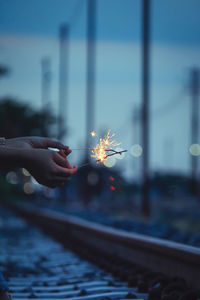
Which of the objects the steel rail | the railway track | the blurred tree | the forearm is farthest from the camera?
the blurred tree

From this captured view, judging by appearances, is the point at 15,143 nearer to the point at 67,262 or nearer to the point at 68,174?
the point at 68,174

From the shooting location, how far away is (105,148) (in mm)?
2512

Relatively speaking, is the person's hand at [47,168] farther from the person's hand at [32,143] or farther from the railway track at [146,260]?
the railway track at [146,260]

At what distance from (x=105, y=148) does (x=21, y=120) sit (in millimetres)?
21901

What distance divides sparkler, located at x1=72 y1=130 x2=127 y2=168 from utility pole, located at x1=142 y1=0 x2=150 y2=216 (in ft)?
38.6

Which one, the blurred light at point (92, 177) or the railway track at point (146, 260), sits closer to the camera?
the railway track at point (146, 260)

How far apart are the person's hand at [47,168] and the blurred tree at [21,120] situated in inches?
791

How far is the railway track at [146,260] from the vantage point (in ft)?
12.7

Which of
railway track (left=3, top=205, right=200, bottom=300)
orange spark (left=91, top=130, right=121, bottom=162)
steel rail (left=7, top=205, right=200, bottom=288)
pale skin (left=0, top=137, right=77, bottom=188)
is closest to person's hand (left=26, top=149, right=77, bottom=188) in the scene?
pale skin (left=0, top=137, right=77, bottom=188)

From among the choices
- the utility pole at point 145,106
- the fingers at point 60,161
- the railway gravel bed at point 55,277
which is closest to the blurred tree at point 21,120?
the utility pole at point 145,106

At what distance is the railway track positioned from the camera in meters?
3.87

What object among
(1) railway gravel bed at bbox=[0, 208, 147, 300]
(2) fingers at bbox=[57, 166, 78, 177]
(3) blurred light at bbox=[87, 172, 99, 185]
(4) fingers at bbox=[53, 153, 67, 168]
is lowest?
(3) blurred light at bbox=[87, 172, 99, 185]

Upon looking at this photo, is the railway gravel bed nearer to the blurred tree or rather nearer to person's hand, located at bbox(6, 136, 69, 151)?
person's hand, located at bbox(6, 136, 69, 151)

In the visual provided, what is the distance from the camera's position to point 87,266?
19.0 ft
